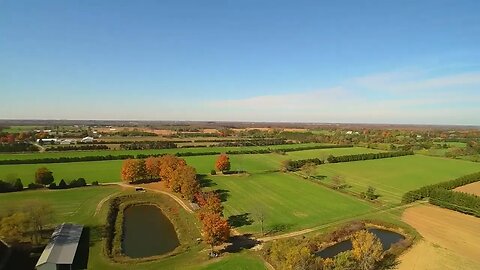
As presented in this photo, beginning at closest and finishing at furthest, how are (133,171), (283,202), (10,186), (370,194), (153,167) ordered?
(283,202)
(10,186)
(370,194)
(133,171)
(153,167)

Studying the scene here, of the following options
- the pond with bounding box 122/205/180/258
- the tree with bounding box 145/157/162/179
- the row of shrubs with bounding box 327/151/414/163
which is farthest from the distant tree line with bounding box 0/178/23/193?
the row of shrubs with bounding box 327/151/414/163

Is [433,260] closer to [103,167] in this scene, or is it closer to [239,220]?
[239,220]

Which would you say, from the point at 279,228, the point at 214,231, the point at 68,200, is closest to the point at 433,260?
the point at 279,228

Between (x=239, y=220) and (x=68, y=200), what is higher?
(x=68, y=200)

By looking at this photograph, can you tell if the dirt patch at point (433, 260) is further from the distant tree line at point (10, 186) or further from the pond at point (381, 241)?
the distant tree line at point (10, 186)

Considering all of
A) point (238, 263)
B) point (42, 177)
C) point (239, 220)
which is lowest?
point (238, 263)
